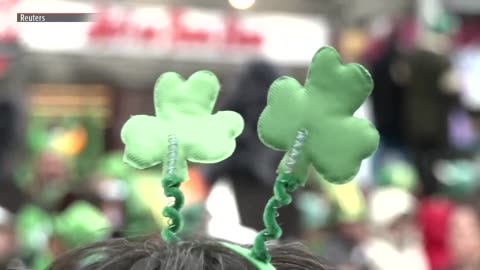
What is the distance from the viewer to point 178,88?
4.24 feet

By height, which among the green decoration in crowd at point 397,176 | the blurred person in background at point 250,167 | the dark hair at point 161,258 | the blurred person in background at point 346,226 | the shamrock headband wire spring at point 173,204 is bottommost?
the blurred person in background at point 346,226

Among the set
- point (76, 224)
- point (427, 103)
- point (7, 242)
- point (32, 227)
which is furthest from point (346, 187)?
point (76, 224)

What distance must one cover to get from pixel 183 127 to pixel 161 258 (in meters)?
0.23

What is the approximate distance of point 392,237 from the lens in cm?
442

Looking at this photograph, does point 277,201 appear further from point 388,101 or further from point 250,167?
point 388,101

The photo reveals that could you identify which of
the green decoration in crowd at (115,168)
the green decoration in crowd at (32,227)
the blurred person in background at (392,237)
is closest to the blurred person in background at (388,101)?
the blurred person in background at (392,237)

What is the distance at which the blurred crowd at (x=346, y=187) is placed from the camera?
2932mm

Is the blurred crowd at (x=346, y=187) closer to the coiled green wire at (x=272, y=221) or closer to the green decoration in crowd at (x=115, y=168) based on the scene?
the green decoration in crowd at (x=115, y=168)

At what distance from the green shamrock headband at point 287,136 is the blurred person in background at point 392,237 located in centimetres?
289

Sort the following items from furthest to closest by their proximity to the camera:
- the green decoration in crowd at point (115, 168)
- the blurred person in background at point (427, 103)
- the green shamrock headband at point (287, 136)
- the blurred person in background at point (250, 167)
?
the blurred person in background at point (427, 103)
the green decoration in crowd at point (115, 168)
the blurred person in background at point (250, 167)
the green shamrock headband at point (287, 136)

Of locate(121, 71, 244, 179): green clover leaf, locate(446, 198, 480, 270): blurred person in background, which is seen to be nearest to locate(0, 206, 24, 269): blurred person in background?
locate(446, 198, 480, 270): blurred person in background

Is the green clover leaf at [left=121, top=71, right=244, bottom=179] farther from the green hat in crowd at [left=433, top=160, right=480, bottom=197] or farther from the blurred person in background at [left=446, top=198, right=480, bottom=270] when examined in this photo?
the green hat in crowd at [left=433, top=160, right=480, bottom=197]

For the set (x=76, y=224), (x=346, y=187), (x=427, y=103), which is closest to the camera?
(x=76, y=224)

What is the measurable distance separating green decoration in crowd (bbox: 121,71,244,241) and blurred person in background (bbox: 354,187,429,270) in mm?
2873
